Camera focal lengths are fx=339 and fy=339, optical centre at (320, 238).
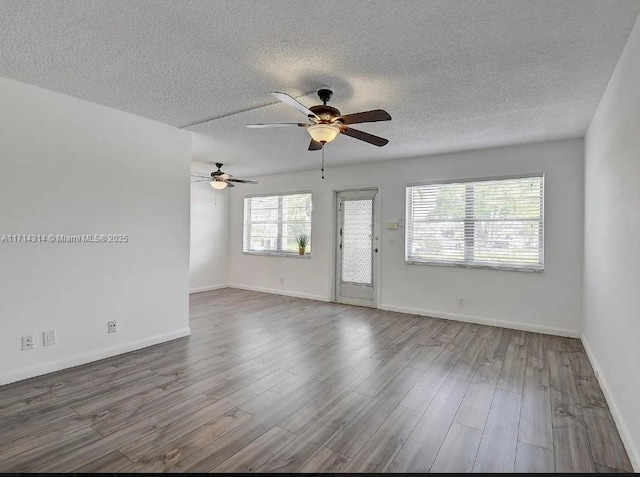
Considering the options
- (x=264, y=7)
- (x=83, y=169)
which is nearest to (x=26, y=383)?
(x=83, y=169)

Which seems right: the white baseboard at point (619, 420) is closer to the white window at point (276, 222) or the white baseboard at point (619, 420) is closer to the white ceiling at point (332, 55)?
the white ceiling at point (332, 55)

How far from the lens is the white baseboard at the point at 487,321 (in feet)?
13.9

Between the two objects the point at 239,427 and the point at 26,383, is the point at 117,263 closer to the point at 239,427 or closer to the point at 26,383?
the point at 26,383

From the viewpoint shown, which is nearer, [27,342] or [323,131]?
[323,131]

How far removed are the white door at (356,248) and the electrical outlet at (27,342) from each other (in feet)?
14.3

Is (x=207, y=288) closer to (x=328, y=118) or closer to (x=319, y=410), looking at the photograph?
(x=319, y=410)

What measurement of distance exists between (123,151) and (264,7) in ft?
7.92

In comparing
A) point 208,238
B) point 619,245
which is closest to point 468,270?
point 619,245

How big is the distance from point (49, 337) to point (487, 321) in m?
5.00

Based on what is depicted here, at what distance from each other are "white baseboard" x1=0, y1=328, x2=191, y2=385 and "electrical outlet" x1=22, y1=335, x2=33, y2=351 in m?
0.17

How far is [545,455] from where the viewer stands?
1936 millimetres

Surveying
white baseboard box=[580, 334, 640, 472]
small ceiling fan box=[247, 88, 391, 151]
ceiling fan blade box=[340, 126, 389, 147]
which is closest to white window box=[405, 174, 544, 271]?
white baseboard box=[580, 334, 640, 472]

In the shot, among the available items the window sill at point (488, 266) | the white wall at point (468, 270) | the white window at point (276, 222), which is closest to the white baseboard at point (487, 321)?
the white wall at point (468, 270)

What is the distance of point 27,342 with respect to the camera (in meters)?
2.85
